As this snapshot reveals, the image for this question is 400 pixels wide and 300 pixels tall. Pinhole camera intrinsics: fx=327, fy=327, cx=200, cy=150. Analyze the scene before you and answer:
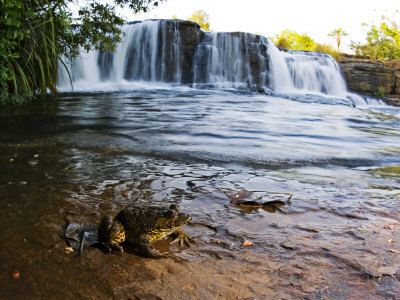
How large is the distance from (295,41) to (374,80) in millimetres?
19254

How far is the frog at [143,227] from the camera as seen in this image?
2006mm

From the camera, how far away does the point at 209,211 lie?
8.59 feet

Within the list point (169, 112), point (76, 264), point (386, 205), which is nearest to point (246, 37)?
point (169, 112)

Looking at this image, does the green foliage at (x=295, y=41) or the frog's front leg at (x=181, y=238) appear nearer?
the frog's front leg at (x=181, y=238)

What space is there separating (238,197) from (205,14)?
36614 mm

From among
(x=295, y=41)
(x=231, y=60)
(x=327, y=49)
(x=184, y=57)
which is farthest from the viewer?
(x=295, y=41)

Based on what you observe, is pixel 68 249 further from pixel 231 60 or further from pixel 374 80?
pixel 374 80

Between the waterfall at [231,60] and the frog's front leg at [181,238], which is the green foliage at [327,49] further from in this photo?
the frog's front leg at [181,238]

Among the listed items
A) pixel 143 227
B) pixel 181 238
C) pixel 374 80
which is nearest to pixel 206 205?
pixel 181 238

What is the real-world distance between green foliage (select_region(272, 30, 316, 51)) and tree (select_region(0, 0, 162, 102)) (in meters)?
25.1

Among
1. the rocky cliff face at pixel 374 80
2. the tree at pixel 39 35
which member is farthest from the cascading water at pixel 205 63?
the tree at pixel 39 35

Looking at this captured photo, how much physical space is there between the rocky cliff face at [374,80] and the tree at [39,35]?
56.4ft

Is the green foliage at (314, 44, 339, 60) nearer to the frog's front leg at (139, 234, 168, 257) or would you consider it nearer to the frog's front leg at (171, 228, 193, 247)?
the frog's front leg at (171, 228, 193, 247)

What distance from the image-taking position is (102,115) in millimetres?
8109
